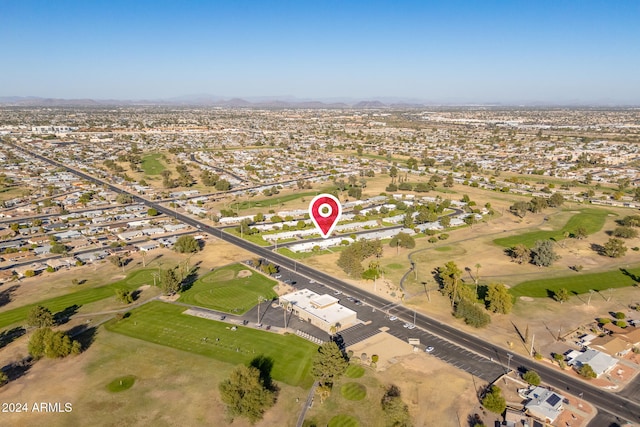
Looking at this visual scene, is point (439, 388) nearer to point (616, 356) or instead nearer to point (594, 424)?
point (594, 424)

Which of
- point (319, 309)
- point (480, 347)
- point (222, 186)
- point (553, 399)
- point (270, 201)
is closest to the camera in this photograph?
point (553, 399)

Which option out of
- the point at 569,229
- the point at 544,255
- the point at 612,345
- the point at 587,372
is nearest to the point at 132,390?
the point at 587,372

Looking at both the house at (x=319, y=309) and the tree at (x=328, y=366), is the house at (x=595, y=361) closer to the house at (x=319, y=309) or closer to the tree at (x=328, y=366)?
the house at (x=319, y=309)

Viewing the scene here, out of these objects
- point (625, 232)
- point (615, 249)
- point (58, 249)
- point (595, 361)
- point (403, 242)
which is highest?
point (625, 232)

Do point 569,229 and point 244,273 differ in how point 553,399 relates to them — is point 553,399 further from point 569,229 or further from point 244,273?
point 569,229

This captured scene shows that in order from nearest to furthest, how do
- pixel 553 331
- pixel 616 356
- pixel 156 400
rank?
pixel 156 400
pixel 616 356
pixel 553 331

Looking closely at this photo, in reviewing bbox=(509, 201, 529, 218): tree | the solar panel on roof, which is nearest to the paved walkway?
the solar panel on roof

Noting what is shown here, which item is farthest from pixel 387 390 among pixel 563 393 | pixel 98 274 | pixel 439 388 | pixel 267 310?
pixel 98 274
